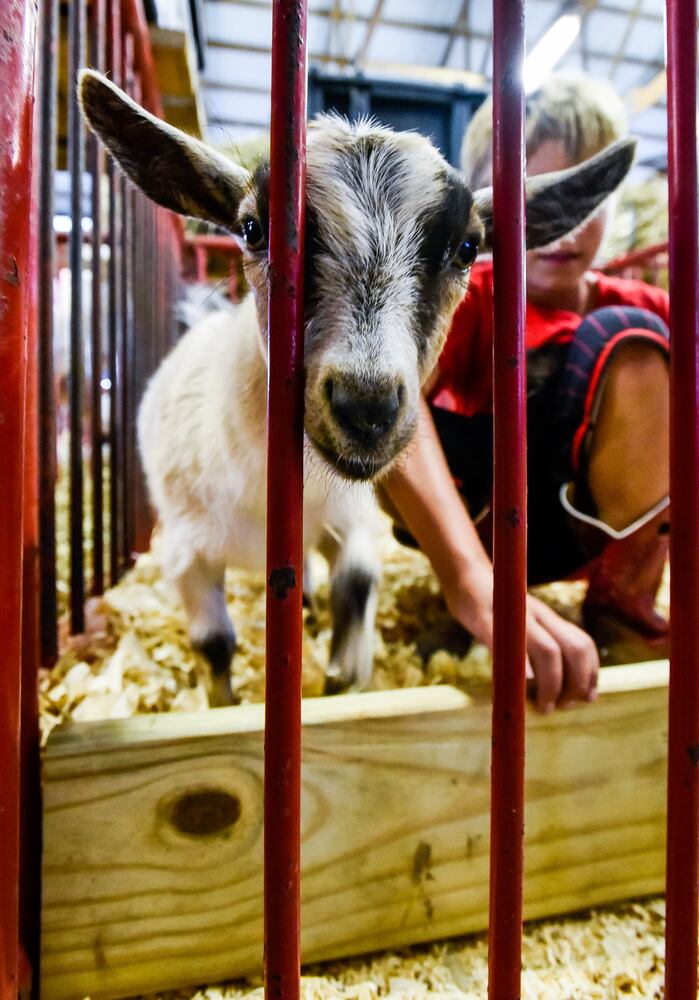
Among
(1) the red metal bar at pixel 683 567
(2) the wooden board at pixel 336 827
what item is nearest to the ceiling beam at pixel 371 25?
(1) the red metal bar at pixel 683 567

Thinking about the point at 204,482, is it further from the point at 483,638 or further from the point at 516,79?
the point at 516,79

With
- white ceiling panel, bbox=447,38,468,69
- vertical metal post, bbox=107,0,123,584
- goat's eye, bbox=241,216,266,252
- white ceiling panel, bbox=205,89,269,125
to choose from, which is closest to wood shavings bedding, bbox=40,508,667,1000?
vertical metal post, bbox=107,0,123,584

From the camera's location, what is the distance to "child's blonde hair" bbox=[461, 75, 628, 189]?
4.80 feet

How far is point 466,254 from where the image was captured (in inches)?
39.9

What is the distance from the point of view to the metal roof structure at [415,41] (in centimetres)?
591

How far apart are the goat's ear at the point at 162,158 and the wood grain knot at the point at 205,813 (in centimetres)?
92

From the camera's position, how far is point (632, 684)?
1.17 meters

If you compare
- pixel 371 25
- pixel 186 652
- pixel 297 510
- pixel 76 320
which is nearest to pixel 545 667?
pixel 297 510

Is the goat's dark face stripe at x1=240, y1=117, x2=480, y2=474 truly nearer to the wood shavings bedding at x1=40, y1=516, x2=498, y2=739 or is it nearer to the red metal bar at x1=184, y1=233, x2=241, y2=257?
the wood shavings bedding at x1=40, y1=516, x2=498, y2=739

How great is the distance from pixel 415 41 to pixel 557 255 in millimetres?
7474

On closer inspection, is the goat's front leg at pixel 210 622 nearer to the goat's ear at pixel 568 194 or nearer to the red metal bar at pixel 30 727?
the red metal bar at pixel 30 727

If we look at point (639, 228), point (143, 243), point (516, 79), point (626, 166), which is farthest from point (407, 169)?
point (639, 228)

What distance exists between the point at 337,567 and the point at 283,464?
108 centimetres

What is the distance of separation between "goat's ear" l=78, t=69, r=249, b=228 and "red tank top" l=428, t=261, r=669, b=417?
2.40 ft
